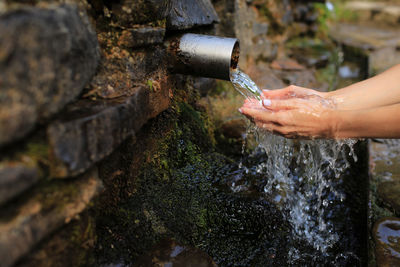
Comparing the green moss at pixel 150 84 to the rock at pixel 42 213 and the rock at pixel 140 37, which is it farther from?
the rock at pixel 42 213

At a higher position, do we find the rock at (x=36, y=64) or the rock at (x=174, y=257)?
the rock at (x=36, y=64)

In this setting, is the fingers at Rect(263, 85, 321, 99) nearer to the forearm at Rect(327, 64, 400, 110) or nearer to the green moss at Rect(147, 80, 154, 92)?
the forearm at Rect(327, 64, 400, 110)

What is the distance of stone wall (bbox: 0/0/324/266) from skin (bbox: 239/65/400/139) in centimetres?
54

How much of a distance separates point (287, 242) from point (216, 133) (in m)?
0.95

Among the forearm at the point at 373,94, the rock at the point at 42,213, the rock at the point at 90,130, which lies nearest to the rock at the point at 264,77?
the forearm at the point at 373,94

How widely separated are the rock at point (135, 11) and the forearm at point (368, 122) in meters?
0.96

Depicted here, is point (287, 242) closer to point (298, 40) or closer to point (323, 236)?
point (323, 236)

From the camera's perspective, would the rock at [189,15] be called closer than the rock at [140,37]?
No

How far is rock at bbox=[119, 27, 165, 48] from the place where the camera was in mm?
1385

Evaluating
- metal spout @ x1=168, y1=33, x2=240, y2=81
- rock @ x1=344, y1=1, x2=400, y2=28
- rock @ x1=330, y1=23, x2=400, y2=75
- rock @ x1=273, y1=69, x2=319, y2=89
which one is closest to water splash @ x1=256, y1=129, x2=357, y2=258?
metal spout @ x1=168, y1=33, x2=240, y2=81

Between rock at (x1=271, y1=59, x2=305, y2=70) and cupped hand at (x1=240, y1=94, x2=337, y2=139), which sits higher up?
cupped hand at (x1=240, y1=94, x2=337, y2=139)

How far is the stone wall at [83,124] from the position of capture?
0.84 meters

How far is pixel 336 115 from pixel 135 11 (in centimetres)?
103

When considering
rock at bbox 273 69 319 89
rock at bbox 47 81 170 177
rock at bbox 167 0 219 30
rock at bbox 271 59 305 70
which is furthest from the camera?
rock at bbox 271 59 305 70
